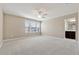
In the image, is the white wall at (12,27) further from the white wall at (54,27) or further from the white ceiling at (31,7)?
the white wall at (54,27)

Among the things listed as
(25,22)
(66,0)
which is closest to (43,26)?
(25,22)

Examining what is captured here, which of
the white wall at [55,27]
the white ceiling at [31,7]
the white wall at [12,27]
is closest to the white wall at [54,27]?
the white wall at [55,27]

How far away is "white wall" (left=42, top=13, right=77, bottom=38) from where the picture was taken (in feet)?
22.9

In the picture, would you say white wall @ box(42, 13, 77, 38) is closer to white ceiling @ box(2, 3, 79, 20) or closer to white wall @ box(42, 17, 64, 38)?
white wall @ box(42, 17, 64, 38)

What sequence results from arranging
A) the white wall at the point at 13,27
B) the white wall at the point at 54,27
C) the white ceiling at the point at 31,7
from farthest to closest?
1. the white wall at the point at 54,27
2. the white wall at the point at 13,27
3. the white ceiling at the point at 31,7

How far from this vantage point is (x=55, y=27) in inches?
312

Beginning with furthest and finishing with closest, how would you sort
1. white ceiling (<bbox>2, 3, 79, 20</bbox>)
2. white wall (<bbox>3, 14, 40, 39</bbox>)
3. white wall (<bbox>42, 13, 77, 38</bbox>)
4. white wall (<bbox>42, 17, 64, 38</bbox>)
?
white wall (<bbox>42, 17, 64, 38</bbox>)
white wall (<bbox>42, 13, 77, 38</bbox>)
white wall (<bbox>3, 14, 40, 39</bbox>)
white ceiling (<bbox>2, 3, 79, 20</bbox>)

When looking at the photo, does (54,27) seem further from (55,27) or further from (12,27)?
(12,27)

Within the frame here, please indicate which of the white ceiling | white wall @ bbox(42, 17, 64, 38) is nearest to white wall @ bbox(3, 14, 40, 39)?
the white ceiling

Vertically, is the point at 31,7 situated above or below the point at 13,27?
above

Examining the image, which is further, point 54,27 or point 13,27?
point 54,27

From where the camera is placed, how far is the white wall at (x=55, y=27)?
697cm

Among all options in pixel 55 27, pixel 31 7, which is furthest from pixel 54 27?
pixel 31 7

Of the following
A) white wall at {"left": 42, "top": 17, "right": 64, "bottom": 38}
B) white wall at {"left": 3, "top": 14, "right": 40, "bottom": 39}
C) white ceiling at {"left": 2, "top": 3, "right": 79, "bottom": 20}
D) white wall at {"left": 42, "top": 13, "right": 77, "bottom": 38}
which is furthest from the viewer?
white wall at {"left": 42, "top": 17, "right": 64, "bottom": 38}
